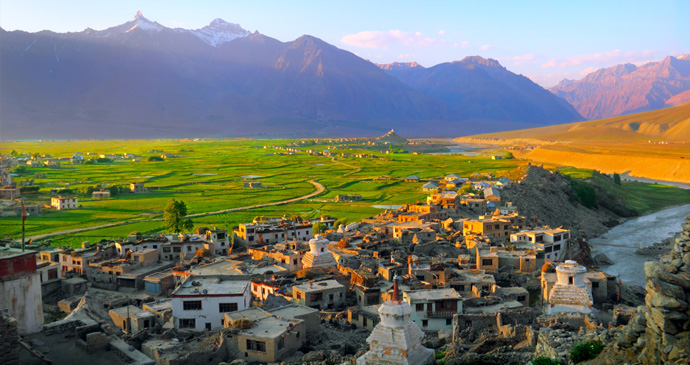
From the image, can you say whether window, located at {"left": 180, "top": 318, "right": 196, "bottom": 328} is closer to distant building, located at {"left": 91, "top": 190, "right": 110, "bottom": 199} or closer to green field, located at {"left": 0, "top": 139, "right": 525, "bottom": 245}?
green field, located at {"left": 0, "top": 139, "right": 525, "bottom": 245}

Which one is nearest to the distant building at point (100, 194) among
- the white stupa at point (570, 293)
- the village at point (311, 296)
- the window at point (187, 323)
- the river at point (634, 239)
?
the village at point (311, 296)

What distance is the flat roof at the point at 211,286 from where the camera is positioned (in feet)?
65.6

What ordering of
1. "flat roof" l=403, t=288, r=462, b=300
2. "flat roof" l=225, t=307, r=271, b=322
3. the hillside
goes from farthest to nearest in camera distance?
the hillside < "flat roof" l=403, t=288, r=462, b=300 < "flat roof" l=225, t=307, r=271, b=322

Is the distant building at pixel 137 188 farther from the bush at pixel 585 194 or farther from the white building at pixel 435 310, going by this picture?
the white building at pixel 435 310

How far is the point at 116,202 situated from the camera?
58062 millimetres

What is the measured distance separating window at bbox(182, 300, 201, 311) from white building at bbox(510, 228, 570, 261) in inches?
638

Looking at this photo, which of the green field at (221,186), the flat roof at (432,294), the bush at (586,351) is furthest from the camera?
the green field at (221,186)

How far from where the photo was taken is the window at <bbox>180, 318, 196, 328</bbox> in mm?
19688

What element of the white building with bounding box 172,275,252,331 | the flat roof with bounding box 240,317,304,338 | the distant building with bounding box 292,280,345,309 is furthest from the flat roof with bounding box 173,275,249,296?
the flat roof with bounding box 240,317,304,338

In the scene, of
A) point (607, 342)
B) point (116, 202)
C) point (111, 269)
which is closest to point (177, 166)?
point (116, 202)

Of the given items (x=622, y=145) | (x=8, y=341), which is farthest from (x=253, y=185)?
(x=622, y=145)

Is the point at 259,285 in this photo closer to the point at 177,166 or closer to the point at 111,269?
the point at 111,269

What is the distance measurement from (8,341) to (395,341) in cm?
751

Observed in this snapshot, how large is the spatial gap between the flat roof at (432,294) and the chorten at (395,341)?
756cm
